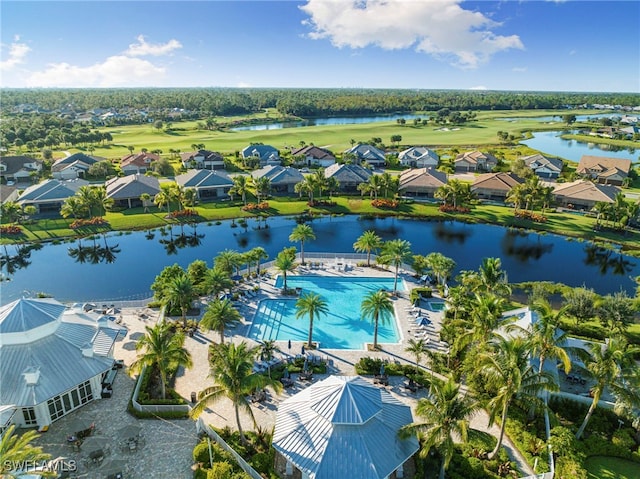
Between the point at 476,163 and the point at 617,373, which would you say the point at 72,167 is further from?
the point at 617,373

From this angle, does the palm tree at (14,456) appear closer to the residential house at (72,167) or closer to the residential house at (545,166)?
the residential house at (72,167)

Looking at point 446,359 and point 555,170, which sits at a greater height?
point 555,170

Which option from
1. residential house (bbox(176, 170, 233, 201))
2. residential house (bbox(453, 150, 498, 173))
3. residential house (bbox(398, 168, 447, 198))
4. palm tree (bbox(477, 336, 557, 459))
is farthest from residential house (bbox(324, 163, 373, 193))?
palm tree (bbox(477, 336, 557, 459))

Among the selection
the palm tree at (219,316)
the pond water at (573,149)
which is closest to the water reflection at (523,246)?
the palm tree at (219,316)

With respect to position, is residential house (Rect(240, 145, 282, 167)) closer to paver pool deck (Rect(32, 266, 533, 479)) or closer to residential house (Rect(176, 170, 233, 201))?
residential house (Rect(176, 170, 233, 201))

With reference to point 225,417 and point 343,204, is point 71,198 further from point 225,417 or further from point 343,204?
point 225,417

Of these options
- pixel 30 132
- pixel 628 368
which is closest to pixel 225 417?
pixel 628 368

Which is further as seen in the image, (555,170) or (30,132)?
(30,132)
